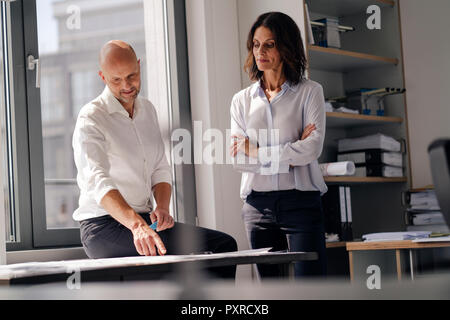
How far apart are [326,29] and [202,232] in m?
1.76

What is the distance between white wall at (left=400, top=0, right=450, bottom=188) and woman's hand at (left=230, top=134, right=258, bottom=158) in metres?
1.49

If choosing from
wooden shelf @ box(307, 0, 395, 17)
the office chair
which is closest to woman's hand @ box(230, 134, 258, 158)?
wooden shelf @ box(307, 0, 395, 17)

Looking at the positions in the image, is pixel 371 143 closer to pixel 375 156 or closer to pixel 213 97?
pixel 375 156

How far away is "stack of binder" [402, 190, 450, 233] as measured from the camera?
315 cm

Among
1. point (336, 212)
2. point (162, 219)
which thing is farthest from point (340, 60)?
point (162, 219)

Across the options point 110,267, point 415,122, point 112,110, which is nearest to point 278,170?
point 112,110

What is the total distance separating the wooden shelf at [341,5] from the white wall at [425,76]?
169 millimetres

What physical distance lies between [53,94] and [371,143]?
1.68 meters

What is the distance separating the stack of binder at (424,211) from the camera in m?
3.15

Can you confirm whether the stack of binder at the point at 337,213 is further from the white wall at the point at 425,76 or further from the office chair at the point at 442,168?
the office chair at the point at 442,168

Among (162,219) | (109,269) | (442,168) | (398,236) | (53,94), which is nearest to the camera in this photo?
(442,168)

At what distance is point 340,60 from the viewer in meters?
3.46

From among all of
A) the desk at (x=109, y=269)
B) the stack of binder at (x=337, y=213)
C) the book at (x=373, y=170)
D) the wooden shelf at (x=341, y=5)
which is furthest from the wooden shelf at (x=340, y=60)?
the desk at (x=109, y=269)

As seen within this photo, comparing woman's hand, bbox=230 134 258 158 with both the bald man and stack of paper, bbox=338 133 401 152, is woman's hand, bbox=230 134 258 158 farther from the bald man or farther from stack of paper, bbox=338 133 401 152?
stack of paper, bbox=338 133 401 152
